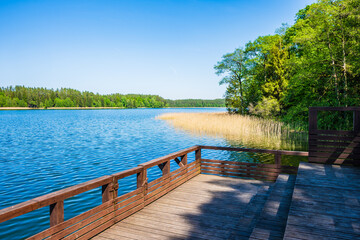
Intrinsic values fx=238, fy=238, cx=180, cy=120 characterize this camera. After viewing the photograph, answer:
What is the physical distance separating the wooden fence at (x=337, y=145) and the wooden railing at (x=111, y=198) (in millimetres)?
815

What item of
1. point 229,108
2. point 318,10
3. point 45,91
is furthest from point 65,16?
point 45,91

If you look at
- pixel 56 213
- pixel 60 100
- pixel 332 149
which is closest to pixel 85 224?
pixel 56 213

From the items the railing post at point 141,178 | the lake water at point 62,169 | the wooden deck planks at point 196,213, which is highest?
the railing post at point 141,178

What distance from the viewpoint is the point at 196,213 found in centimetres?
443

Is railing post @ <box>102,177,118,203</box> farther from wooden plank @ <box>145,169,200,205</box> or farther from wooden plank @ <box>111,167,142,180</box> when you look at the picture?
wooden plank @ <box>145,169,200,205</box>

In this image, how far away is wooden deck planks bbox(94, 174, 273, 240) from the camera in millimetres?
3658

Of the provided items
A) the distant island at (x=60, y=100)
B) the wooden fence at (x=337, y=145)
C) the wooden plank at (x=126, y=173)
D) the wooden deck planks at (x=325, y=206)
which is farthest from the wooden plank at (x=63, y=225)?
the distant island at (x=60, y=100)

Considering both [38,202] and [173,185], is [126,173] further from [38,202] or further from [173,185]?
[173,185]

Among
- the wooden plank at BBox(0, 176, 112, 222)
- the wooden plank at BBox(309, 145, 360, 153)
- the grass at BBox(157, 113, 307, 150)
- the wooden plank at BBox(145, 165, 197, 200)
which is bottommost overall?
the grass at BBox(157, 113, 307, 150)

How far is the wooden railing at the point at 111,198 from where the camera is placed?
9.14 feet

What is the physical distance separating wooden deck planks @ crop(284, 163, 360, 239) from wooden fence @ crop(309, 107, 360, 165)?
716 millimetres

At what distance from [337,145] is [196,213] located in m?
4.25

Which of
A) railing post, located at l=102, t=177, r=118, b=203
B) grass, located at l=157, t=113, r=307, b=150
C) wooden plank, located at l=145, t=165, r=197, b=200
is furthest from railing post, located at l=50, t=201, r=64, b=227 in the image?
grass, located at l=157, t=113, r=307, b=150

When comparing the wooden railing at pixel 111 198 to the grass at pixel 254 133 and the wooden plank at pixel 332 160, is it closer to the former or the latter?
the wooden plank at pixel 332 160
